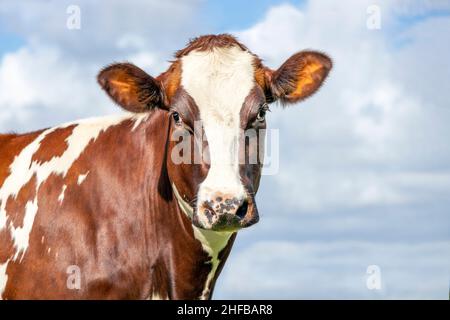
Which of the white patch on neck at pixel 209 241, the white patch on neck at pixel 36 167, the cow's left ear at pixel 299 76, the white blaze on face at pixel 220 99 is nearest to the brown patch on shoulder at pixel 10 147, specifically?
the white patch on neck at pixel 36 167

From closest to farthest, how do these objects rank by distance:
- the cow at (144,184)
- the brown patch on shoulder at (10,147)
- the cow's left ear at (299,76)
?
the cow at (144,184)
the cow's left ear at (299,76)
the brown patch on shoulder at (10,147)

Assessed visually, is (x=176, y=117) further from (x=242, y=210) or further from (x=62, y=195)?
(x=62, y=195)

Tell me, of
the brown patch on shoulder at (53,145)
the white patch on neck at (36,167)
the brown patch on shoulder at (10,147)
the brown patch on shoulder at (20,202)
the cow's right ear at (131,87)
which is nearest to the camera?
the cow's right ear at (131,87)

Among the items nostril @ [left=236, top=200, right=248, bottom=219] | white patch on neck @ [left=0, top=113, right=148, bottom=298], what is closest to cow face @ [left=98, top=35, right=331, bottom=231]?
nostril @ [left=236, top=200, right=248, bottom=219]

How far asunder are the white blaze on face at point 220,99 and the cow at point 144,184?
0.05 ft

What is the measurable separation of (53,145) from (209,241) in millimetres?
2578

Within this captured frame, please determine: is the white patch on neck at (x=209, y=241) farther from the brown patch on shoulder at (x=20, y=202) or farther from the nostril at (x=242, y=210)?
the brown patch on shoulder at (x=20, y=202)

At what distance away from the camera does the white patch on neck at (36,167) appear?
470 inches

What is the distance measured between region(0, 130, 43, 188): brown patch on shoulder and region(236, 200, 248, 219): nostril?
404cm

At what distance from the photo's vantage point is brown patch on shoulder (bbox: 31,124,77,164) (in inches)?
487

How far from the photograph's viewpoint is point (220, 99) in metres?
10.7

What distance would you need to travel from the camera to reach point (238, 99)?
423 inches

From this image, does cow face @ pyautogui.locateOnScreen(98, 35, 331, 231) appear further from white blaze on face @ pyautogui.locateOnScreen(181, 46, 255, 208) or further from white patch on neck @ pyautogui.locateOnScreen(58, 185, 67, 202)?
white patch on neck @ pyautogui.locateOnScreen(58, 185, 67, 202)
